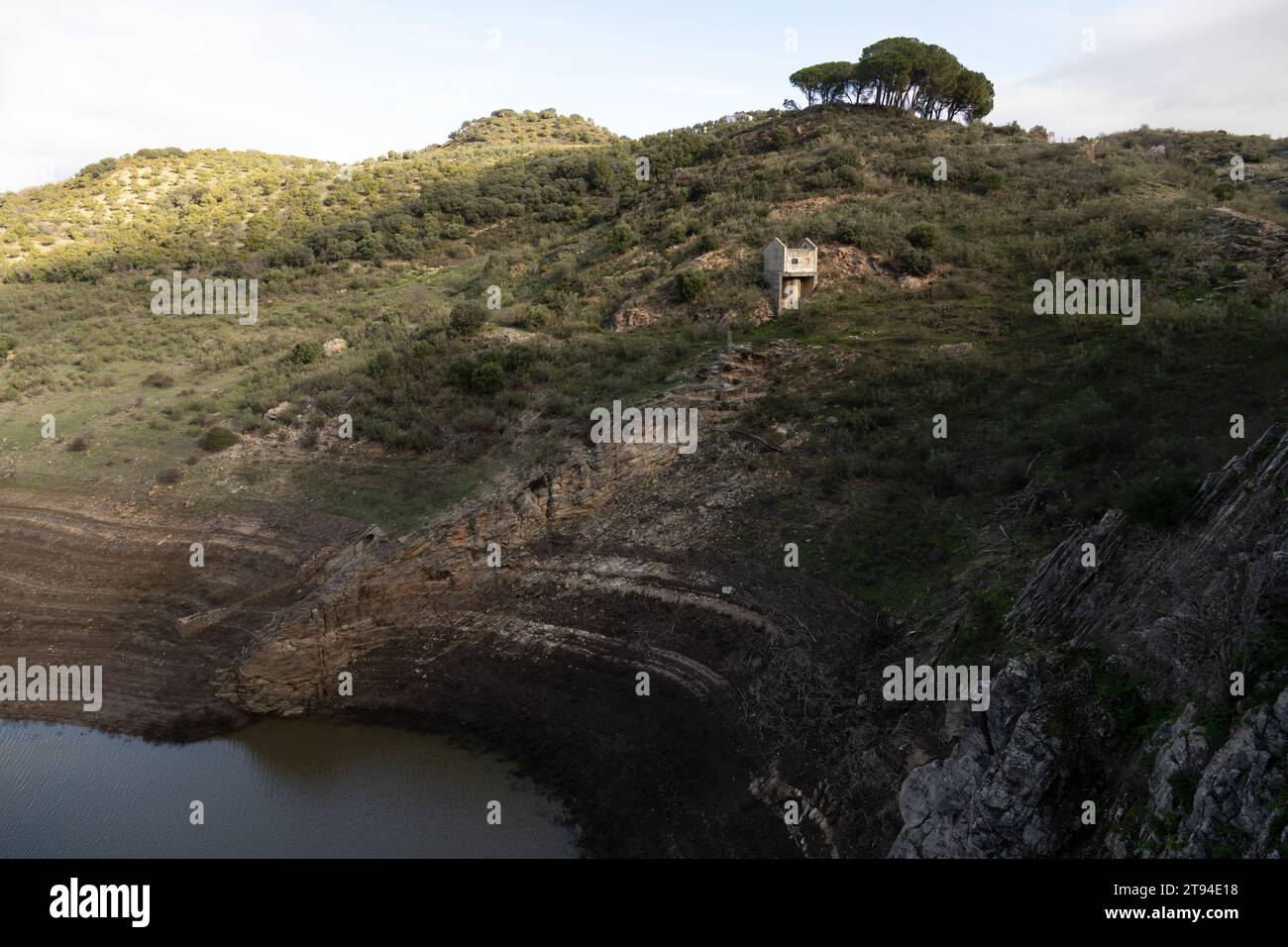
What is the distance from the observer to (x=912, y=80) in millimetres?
48906

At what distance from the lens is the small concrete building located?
27094mm

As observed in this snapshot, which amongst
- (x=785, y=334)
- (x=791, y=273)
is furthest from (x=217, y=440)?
(x=791, y=273)

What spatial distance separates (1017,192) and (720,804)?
32821 millimetres

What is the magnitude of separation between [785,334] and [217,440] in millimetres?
20801

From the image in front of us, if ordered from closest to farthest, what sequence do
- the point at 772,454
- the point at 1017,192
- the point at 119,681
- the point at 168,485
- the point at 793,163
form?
the point at 119,681, the point at 772,454, the point at 168,485, the point at 1017,192, the point at 793,163

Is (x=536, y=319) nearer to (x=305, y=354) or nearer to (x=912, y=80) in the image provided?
(x=305, y=354)

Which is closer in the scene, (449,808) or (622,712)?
(449,808)

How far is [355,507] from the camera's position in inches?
909

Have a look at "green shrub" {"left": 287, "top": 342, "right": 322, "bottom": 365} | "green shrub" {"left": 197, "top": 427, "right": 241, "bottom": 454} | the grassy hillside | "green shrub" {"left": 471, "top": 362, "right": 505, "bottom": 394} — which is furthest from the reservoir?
"green shrub" {"left": 287, "top": 342, "right": 322, "bottom": 365}

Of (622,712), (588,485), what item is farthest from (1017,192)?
(622,712)

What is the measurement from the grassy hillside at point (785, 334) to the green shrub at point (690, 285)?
0.39 ft

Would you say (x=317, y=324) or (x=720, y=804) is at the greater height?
(x=317, y=324)

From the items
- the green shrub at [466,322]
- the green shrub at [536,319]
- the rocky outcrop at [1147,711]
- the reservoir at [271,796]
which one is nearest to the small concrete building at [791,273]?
the green shrub at [536,319]

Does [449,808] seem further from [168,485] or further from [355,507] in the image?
[168,485]
